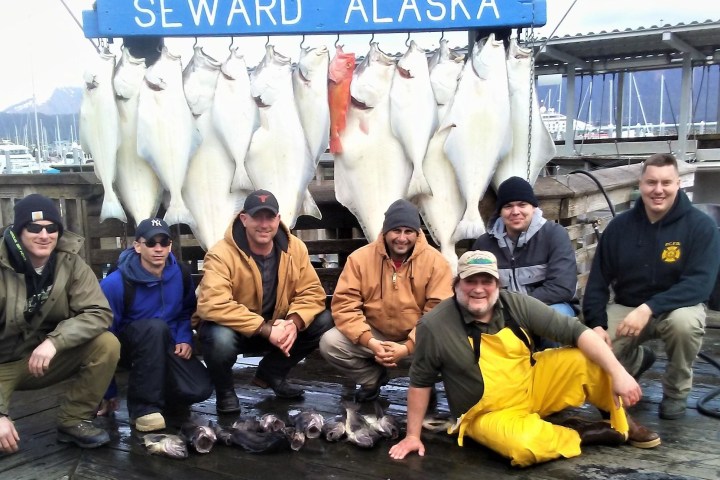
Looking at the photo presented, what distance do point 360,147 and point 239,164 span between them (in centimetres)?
69

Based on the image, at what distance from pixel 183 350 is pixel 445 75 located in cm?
203

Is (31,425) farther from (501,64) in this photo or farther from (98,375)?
(501,64)

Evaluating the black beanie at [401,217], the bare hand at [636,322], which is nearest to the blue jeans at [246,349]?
the black beanie at [401,217]

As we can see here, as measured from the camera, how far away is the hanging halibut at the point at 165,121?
3.52 metres

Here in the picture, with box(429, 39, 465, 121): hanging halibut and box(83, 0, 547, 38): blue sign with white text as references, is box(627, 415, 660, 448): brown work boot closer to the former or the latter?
box(429, 39, 465, 121): hanging halibut

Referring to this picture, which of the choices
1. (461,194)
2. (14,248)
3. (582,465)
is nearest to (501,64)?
(461,194)

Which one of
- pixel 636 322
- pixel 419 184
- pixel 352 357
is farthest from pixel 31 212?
pixel 636 322

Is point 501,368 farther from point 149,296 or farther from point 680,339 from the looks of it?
point 149,296

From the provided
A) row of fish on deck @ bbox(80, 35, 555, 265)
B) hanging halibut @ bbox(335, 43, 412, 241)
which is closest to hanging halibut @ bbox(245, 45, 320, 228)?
row of fish on deck @ bbox(80, 35, 555, 265)

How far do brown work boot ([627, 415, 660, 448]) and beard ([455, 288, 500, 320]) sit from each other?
72cm

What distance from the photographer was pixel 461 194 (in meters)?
3.62

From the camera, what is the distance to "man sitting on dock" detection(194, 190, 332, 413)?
2.93m

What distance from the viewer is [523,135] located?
3.66 m

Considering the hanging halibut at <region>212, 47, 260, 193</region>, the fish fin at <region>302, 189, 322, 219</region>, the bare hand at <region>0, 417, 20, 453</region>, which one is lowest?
the bare hand at <region>0, 417, 20, 453</region>
